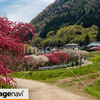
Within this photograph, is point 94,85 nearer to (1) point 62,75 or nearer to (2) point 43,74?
(1) point 62,75

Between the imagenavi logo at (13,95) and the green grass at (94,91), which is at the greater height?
the imagenavi logo at (13,95)

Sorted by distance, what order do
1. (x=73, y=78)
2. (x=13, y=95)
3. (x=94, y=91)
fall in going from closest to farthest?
1. (x=13, y=95)
2. (x=94, y=91)
3. (x=73, y=78)

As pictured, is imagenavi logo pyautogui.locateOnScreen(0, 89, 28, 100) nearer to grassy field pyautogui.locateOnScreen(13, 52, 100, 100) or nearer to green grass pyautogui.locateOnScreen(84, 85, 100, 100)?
green grass pyautogui.locateOnScreen(84, 85, 100, 100)

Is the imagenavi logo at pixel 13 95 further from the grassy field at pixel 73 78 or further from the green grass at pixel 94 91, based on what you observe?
the grassy field at pixel 73 78

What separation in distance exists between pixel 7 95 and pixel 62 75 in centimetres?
1052

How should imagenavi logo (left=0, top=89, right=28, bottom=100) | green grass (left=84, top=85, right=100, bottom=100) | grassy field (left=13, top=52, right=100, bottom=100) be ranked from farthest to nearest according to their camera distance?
grassy field (left=13, top=52, right=100, bottom=100) → green grass (left=84, top=85, right=100, bottom=100) → imagenavi logo (left=0, top=89, right=28, bottom=100)

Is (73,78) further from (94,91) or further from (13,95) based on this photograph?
(13,95)

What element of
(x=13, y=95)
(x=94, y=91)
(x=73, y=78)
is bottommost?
(x=73, y=78)

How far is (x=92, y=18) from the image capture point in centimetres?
12050

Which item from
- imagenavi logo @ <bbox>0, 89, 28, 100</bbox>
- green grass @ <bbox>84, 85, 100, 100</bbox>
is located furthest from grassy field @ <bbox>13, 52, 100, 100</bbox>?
imagenavi logo @ <bbox>0, 89, 28, 100</bbox>

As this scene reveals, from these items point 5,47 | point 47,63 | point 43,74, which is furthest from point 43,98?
point 47,63

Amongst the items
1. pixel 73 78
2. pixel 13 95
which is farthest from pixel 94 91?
pixel 13 95

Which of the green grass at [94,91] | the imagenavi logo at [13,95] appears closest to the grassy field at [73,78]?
the green grass at [94,91]

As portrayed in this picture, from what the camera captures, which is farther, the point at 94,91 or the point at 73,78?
the point at 73,78
